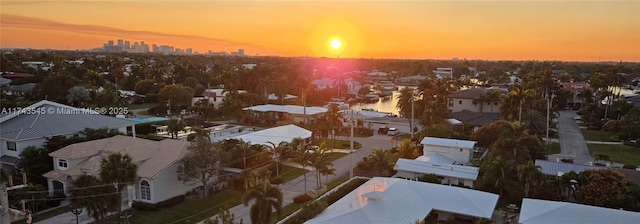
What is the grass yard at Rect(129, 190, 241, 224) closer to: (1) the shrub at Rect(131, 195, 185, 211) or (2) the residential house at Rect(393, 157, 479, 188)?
(1) the shrub at Rect(131, 195, 185, 211)

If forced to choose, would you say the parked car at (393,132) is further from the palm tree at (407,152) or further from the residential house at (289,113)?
the palm tree at (407,152)

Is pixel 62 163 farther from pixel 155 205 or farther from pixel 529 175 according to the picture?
pixel 529 175

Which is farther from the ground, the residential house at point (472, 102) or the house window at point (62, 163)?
the residential house at point (472, 102)

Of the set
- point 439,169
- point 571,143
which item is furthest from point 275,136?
point 571,143

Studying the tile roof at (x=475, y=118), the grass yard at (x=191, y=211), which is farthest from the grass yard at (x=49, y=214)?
the tile roof at (x=475, y=118)

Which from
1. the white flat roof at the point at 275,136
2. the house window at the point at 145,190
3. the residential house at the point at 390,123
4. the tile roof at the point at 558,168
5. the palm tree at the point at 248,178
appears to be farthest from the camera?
the residential house at the point at 390,123
